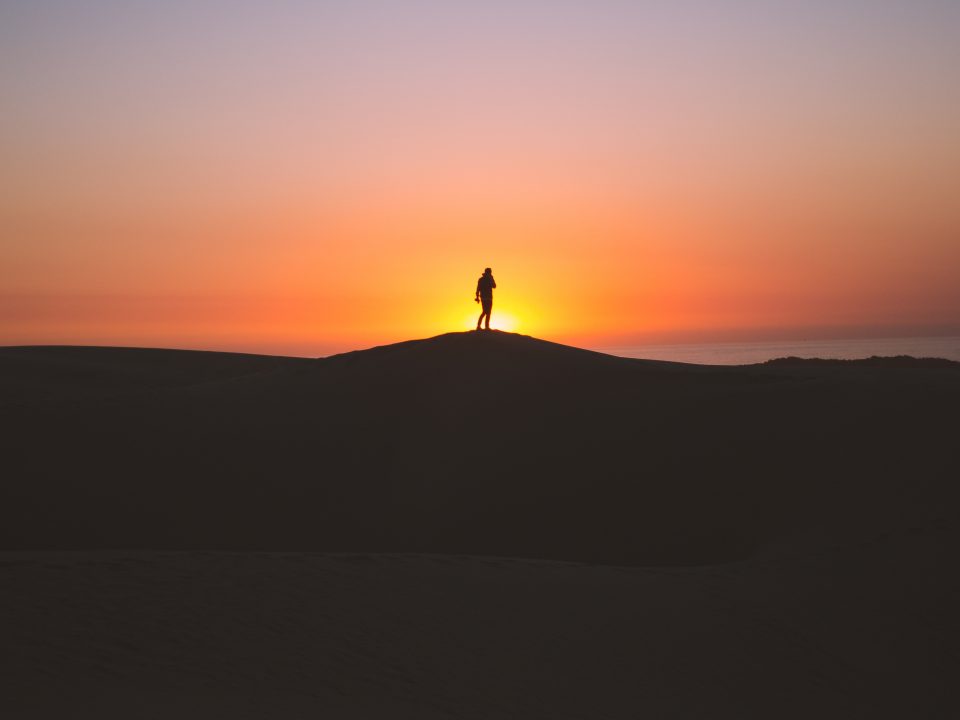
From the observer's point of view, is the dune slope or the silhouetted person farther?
the silhouetted person

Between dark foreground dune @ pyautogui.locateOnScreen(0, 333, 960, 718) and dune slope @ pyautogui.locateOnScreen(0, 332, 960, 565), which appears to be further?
dune slope @ pyautogui.locateOnScreen(0, 332, 960, 565)

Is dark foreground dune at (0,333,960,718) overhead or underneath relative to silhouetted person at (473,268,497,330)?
underneath

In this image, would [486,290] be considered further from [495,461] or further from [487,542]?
[487,542]

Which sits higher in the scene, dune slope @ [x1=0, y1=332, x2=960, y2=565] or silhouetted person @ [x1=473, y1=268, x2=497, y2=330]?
silhouetted person @ [x1=473, y1=268, x2=497, y2=330]

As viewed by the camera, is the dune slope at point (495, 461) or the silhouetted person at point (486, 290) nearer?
the dune slope at point (495, 461)

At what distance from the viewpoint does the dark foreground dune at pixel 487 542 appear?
5973 millimetres

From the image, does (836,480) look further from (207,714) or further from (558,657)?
(207,714)

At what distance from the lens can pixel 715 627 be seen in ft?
25.1

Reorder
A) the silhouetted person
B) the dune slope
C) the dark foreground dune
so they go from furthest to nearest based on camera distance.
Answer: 1. the silhouetted person
2. the dune slope
3. the dark foreground dune

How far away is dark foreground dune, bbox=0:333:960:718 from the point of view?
19.6 feet

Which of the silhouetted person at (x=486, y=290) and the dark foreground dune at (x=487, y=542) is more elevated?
the silhouetted person at (x=486, y=290)

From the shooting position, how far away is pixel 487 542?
1181cm

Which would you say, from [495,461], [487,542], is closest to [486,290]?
[495,461]

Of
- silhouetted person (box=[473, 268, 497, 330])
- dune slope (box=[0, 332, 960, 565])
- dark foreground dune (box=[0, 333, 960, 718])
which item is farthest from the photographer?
silhouetted person (box=[473, 268, 497, 330])
